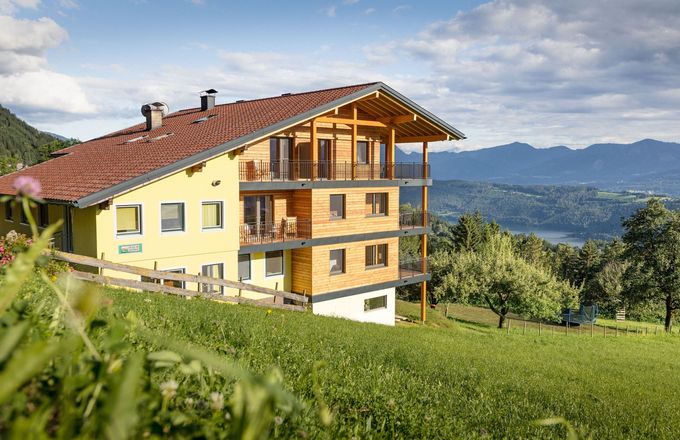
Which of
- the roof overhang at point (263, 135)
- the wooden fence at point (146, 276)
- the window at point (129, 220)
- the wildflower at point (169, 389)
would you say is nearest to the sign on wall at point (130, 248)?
the window at point (129, 220)

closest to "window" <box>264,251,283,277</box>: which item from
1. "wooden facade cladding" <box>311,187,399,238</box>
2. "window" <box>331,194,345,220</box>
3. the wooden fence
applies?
"wooden facade cladding" <box>311,187,399,238</box>

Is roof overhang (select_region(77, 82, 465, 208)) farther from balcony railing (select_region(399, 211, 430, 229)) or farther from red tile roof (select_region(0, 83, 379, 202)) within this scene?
balcony railing (select_region(399, 211, 430, 229))

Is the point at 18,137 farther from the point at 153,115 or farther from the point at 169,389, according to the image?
the point at 169,389

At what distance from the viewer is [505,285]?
4269 centimetres

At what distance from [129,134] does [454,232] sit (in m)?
56.3

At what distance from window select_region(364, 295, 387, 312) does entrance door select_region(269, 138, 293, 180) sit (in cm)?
800

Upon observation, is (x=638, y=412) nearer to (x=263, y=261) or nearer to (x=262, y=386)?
(x=262, y=386)

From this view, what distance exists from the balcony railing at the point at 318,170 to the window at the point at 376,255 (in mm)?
3491

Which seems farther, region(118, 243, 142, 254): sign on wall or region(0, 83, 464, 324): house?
region(0, 83, 464, 324): house

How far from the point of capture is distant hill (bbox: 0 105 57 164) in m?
112

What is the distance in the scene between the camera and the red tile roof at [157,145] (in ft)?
64.4

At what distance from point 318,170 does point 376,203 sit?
4.45 metres

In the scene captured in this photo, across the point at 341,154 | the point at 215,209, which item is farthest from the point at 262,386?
the point at 341,154

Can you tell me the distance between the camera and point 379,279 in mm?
27953
